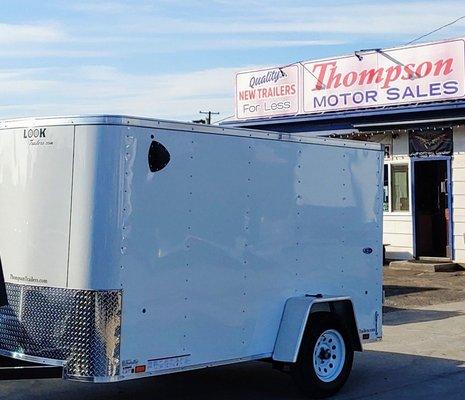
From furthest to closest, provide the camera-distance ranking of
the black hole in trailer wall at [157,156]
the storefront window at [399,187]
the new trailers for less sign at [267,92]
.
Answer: the new trailers for less sign at [267,92], the storefront window at [399,187], the black hole in trailer wall at [157,156]

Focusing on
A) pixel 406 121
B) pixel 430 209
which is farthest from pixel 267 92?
pixel 430 209

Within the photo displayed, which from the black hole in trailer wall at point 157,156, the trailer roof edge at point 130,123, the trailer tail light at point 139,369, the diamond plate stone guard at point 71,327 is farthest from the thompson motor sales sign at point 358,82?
the diamond plate stone guard at point 71,327

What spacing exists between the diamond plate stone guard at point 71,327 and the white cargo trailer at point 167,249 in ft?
0.04

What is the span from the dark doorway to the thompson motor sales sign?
6.01ft

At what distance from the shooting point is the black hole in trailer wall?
22.8 feet

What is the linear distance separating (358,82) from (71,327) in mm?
15025

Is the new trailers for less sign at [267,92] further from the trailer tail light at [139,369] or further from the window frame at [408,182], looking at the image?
the trailer tail light at [139,369]

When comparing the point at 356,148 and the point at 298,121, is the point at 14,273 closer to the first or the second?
the point at 356,148

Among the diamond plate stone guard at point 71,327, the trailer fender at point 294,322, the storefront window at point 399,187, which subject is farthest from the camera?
the storefront window at point 399,187

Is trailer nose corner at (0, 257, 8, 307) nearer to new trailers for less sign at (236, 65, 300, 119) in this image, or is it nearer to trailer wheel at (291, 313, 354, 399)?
trailer wheel at (291, 313, 354, 399)

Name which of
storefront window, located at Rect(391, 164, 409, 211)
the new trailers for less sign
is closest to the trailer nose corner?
storefront window, located at Rect(391, 164, 409, 211)

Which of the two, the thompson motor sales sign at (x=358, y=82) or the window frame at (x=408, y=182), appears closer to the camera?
the thompson motor sales sign at (x=358, y=82)

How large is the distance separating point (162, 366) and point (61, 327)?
2.97ft

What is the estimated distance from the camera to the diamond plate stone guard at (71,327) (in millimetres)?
6660
